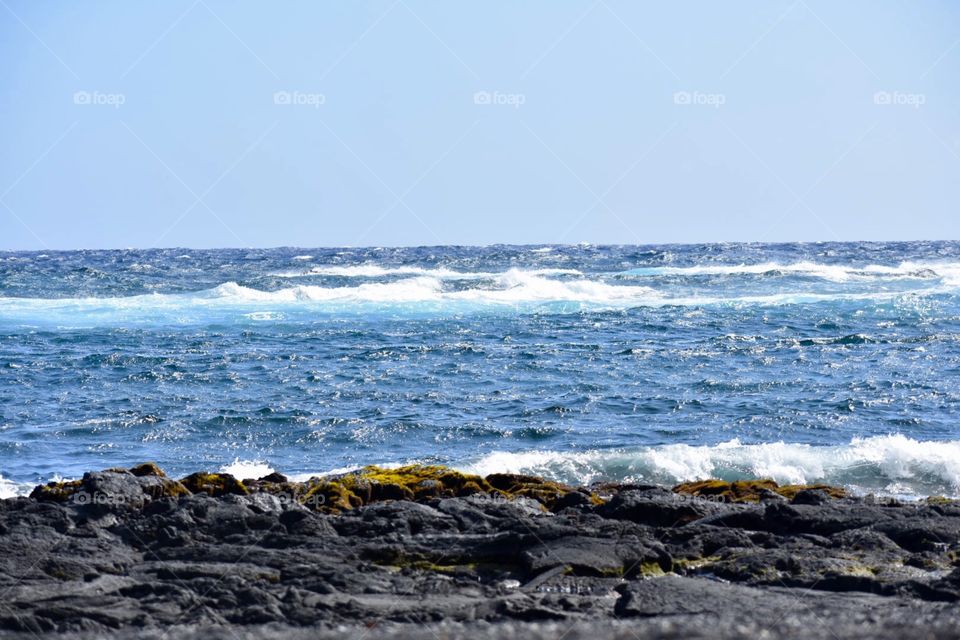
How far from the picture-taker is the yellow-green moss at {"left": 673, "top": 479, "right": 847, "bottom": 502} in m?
8.09

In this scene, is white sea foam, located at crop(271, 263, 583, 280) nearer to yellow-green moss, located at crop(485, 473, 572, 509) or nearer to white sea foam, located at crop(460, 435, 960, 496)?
white sea foam, located at crop(460, 435, 960, 496)

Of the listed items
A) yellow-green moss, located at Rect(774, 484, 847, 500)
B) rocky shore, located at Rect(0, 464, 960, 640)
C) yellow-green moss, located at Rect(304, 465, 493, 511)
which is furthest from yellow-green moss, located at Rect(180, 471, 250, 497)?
yellow-green moss, located at Rect(774, 484, 847, 500)

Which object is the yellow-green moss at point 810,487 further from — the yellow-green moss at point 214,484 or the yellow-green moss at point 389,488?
the yellow-green moss at point 214,484

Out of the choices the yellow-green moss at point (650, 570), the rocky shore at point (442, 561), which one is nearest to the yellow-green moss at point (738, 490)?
the rocky shore at point (442, 561)

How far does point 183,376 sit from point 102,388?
135 cm

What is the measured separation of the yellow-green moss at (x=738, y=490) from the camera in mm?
8094

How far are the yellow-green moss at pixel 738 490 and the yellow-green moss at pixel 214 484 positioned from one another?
3.37m

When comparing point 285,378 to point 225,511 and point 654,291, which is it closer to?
point 225,511

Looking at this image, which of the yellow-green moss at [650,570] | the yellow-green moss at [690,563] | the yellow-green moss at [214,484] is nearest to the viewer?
the yellow-green moss at [650,570]

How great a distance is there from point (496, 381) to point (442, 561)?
10.2m

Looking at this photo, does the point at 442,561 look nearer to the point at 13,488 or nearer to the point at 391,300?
the point at 13,488

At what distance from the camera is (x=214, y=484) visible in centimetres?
794

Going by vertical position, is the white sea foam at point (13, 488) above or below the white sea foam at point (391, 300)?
below

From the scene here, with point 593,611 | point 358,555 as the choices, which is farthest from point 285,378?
point 593,611
